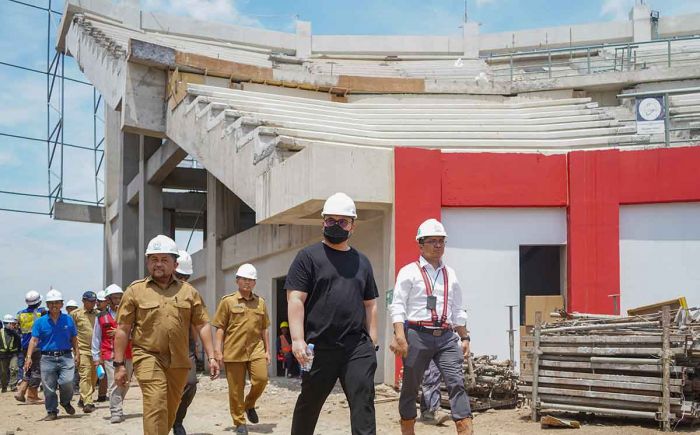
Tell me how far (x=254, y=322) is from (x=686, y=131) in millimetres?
10989

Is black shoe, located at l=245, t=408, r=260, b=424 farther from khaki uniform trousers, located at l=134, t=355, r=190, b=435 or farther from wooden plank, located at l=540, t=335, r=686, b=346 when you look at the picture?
wooden plank, located at l=540, t=335, r=686, b=346

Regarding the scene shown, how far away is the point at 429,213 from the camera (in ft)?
44.0

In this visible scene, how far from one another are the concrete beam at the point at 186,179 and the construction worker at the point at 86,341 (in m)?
13.9

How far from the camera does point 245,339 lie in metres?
10.2

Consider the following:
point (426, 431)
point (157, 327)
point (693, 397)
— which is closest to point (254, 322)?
point (426, 431)

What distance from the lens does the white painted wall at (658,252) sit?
13.4 m

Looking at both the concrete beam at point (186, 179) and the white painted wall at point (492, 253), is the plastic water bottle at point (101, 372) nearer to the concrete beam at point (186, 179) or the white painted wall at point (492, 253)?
the white painted wall at point (492, 253)

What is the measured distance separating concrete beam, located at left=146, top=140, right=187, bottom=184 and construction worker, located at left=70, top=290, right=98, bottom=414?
32.3ft

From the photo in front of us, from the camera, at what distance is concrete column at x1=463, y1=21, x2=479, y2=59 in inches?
1398

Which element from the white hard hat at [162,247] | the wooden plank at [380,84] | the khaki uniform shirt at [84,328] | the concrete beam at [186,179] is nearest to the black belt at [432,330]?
the white hard hat at [162,247]

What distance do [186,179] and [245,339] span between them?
18.8 metres

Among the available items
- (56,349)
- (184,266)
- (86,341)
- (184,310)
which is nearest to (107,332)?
(56,349)

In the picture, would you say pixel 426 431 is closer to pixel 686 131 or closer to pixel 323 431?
pixel 323 431

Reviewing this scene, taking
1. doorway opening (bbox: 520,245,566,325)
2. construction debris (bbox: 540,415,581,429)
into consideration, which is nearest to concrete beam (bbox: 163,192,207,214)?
doorway opening (bbox: 520,245,566,325)
